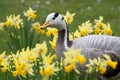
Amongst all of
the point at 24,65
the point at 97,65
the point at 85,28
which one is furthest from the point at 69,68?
the point at 85,28

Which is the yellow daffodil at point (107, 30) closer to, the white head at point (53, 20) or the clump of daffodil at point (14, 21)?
the white head at point (53, 20)

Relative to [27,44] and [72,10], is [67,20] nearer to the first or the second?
[27,44]

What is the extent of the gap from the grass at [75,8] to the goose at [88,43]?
5.89 metres

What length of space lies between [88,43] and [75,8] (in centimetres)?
859

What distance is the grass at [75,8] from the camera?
1293cm

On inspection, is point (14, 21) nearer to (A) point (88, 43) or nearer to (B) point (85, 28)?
(B) point (85, 28)

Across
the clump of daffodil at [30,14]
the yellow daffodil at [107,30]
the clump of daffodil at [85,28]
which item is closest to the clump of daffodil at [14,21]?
the clump of daffodil at [30,14]

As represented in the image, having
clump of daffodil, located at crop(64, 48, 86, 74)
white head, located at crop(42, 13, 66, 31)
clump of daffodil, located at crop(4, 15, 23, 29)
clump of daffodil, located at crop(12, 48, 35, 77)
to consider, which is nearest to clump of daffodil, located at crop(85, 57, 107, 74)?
clump of daffodil, located at crop(64, 48, 86, 74)

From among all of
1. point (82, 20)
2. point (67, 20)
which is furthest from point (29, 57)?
point (82, 20)

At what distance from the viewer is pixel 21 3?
1496 cm

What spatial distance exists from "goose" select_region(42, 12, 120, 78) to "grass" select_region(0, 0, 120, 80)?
589cm

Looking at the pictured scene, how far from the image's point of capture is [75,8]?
566 inches

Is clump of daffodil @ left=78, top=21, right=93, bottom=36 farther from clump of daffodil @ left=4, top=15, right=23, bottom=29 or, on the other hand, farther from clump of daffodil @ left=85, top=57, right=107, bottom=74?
clump of daffodil @ left=85, top=57, right=107, bottom=74

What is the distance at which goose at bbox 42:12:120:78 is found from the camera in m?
5.73
